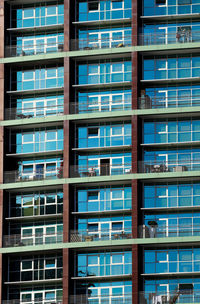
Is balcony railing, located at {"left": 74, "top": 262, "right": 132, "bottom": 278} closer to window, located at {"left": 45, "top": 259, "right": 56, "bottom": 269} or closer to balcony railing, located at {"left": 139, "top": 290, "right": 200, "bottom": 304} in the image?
window, located at {"left": 45, "top": 259, "right": 56, "bottom": 269}

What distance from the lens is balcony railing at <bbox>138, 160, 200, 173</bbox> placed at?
3226 inches

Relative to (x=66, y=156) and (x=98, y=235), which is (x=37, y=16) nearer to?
(x=66, y=156)

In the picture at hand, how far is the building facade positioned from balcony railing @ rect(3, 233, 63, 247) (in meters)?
0.12

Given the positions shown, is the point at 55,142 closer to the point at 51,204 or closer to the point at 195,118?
the point at 51,204

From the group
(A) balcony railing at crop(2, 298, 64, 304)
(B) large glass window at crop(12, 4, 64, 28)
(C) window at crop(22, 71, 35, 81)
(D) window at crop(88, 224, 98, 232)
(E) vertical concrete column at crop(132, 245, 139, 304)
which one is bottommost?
(A) balcony railing at crop(2, 298, 64, 304)

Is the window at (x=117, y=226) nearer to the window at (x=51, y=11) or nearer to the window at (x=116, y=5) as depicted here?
the window at (x=116, y=5)

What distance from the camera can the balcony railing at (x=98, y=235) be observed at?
80.8 metres

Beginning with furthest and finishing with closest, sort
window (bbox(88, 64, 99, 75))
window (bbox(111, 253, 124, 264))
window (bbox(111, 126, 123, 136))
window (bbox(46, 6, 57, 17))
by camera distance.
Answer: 1. window (bbox(46, 6, 57, 17))
2. window (bbox(88, 64, 99, 75))
3. window (bbox(111, 126, 123, 136))
4. window (bbox(111, 253, 124, 264))

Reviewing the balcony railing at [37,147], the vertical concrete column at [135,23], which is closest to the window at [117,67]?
the vertical concrete column at [135,23]

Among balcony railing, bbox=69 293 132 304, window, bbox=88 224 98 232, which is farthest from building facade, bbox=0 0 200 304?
window, bbox=88 224 98 232

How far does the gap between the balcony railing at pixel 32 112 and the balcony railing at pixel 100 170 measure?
18.2ft

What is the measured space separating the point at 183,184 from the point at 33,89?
16.0 m

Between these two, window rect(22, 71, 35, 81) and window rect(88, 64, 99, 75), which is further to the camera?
window rect(22, 71, 35, 81)

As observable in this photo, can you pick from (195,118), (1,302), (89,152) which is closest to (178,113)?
(195,118)
